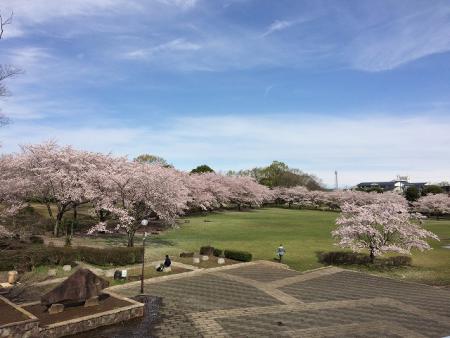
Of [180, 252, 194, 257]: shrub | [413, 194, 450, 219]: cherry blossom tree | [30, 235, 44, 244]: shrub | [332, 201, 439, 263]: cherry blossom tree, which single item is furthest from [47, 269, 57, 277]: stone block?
[413, 194, 450, 219]: cherry blossom tree

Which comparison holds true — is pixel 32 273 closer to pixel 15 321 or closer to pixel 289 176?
pixel 15 321

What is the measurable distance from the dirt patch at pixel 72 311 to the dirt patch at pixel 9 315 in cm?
75

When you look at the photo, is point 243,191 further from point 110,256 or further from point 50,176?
point 110,256

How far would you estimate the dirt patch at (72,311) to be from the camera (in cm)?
1508

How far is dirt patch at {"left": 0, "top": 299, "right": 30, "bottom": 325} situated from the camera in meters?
14.0

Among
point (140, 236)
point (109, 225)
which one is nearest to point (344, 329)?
point (140, 236)

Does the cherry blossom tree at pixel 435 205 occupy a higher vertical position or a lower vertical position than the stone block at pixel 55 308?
higher

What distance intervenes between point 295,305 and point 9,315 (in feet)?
41.5

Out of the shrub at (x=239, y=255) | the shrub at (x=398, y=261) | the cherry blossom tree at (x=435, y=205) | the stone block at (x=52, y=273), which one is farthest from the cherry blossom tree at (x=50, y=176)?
the cherry blossom tree at (x=435, y=205)

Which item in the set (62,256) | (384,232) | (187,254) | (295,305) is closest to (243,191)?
(187,254)

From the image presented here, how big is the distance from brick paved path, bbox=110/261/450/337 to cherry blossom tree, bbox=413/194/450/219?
59.6 m

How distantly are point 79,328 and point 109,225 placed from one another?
1284 inches

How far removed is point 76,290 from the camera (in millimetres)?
16203

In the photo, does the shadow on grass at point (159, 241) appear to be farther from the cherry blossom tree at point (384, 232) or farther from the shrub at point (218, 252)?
the cherry blossom tree at point (384, 232)
